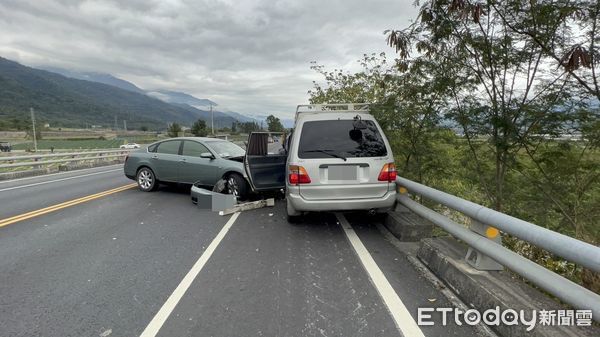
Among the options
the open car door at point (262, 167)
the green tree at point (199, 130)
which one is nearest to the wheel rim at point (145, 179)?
the open car door at point (262, 167)

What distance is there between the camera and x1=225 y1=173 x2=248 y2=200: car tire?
8.41 metres

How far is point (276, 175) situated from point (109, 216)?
3.60m

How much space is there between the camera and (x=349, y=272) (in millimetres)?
3994

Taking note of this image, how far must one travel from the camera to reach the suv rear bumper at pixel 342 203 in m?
5.19

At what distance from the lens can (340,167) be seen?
522 cm

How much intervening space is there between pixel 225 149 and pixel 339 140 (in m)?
4.96

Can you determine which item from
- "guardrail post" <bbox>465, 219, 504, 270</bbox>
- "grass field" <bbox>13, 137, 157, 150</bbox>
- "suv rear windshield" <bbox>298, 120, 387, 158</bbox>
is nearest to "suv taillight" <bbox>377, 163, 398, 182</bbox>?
"suv rear windshield" <bbox>298, 120, 387, 158</bbox>

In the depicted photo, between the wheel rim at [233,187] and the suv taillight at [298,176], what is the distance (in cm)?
342

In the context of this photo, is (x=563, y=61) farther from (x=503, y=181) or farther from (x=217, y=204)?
(x=217, y=204)

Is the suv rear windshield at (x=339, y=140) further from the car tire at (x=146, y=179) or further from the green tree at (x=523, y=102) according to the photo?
the car tire at (x=146, y=179)

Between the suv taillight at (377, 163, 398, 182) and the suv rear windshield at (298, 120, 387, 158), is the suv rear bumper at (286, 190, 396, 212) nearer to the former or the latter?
the suv taillight at (377, 163, 398, 182)

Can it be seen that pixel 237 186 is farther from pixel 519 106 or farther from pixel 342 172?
pixel 519 106

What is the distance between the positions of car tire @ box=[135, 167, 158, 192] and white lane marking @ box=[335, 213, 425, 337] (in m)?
6.93

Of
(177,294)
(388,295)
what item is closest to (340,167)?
(388,295)
